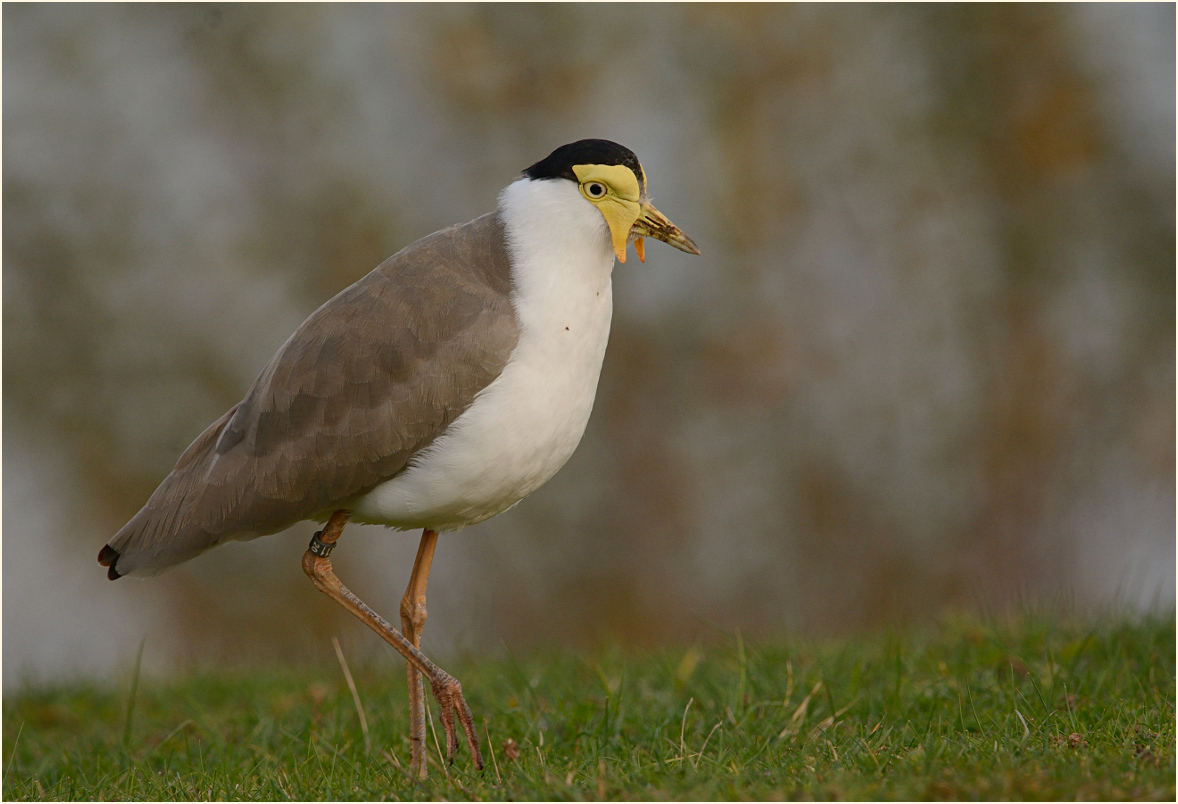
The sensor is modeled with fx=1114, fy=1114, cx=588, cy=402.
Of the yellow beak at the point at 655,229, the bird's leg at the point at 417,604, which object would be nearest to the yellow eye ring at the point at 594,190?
the yellow beak at the point at 655,229

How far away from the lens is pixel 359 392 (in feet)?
13.3

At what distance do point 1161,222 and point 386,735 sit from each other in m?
8.99

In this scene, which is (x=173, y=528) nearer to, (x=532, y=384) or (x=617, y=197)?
(x=532, y=384)

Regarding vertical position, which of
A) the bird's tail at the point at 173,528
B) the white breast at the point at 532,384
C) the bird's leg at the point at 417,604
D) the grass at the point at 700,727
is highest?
the white breast at the point at 532,384

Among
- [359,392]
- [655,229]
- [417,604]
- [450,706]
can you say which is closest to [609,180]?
[655,229]

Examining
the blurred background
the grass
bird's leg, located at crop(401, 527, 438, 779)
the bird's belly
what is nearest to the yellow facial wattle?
the bird's belly

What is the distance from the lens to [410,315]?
4027mm

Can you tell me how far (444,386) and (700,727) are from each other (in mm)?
1710

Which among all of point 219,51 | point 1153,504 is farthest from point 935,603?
point 219,51

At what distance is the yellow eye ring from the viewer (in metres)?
4.09

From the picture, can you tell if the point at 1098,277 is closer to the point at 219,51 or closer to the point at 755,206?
the point at 755,206

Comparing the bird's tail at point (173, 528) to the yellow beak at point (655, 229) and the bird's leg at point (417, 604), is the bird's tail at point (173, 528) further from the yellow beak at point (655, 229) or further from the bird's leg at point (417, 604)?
the yellow beak at point (655, 229)

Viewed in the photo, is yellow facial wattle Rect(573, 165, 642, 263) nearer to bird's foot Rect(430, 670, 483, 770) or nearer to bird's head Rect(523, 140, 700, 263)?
bird's head Rect(523, 140, 700, 263)

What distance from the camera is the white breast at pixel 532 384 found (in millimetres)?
3904
